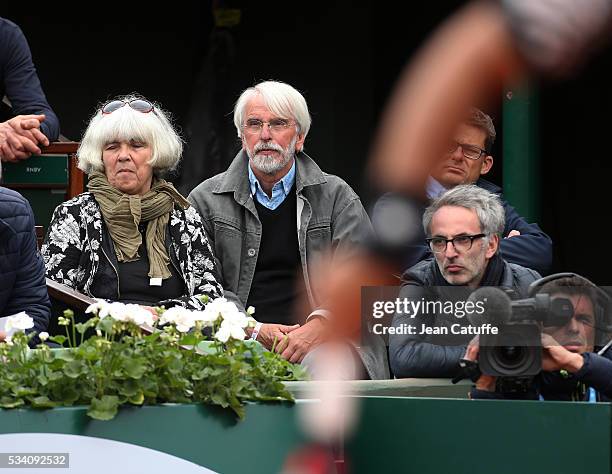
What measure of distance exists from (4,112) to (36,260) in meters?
1.38

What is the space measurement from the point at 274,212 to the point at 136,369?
2149 mm

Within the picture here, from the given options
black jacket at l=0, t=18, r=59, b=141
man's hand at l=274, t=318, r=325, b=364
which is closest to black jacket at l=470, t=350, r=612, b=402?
man's hand at l=274, t=318, r=325, b=364

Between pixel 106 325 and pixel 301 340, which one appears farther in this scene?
pixel 301 340

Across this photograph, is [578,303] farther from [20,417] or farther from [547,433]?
[20,417]

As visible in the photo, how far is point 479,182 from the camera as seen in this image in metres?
3.01

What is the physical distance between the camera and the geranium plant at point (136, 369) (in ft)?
9.05

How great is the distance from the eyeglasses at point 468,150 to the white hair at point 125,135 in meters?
2.31

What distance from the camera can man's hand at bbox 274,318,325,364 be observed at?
13.2ft

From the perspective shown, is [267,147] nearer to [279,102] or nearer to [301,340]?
[279,102]

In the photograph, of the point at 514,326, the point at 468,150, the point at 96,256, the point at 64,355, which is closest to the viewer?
the point at 468,150

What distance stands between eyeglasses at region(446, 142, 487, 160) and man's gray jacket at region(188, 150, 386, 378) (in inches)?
81.7

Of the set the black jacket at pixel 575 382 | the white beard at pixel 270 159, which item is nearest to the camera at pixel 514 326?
the black jacket at pixel 575 382

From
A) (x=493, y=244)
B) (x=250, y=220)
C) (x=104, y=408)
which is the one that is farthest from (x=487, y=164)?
(x=250, y=220)

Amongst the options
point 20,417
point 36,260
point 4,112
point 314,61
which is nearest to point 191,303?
point 36,260
